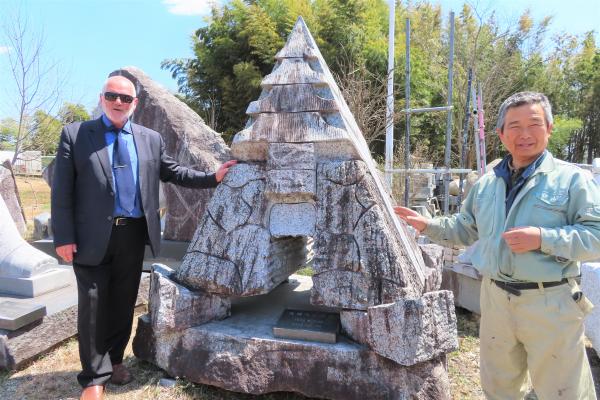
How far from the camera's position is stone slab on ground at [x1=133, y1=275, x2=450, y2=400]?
2.35m

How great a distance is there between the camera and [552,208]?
181 cm

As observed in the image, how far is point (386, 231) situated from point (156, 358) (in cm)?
165

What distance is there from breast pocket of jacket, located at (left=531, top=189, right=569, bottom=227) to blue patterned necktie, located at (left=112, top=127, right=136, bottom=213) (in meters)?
2.15

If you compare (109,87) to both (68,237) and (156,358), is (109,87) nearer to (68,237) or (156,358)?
(68,237)

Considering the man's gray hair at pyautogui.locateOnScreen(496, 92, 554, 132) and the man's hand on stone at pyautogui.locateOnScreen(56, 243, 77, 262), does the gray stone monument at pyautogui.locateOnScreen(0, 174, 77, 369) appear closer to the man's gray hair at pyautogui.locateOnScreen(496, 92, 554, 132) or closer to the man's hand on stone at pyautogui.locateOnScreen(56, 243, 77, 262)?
the man's hand on stone at pyautogui.locateOnScreen(56, 243, 77, 262)

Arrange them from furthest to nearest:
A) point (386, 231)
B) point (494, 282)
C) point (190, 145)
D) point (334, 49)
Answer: point (334, 49)
point (190, 145)
point (386, 231)
point (494, 282)

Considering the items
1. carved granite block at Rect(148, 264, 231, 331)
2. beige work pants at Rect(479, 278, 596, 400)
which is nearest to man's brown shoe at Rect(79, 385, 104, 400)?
carved granite block at Rect(148, 264, 231, 331)

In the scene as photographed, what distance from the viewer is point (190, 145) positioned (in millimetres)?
5254

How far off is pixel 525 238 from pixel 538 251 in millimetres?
143

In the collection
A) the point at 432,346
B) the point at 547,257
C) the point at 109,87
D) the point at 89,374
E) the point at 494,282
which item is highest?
the point at 109,87

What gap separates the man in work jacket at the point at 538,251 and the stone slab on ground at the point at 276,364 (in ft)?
1.83

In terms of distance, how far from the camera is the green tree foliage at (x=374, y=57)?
1213 cm

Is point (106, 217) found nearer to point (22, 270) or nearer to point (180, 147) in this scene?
point (22, 270)

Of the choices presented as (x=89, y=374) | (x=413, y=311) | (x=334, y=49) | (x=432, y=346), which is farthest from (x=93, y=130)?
(x=334, y=49)
